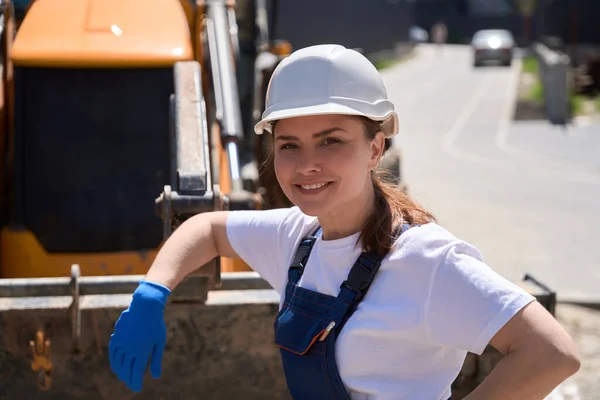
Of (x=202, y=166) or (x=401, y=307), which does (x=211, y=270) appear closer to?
(x=202, y=166)

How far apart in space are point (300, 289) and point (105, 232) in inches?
96.3

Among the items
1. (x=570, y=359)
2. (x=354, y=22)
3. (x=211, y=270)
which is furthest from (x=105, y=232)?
(x=354, y=22)

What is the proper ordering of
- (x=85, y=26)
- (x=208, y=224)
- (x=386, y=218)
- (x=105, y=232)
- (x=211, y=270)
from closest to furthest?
(x=386, y=218) < (x=208, y=224) < (x=211, y=270) < (x=105, y=232) < (x=85, y=26)

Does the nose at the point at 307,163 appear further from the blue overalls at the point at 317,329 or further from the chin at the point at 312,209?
the blue overalls at the point at 317,329

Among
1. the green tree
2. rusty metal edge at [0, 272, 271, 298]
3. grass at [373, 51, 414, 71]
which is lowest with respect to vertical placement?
grass at [373, 51, 414, 71]

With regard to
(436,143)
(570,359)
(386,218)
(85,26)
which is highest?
(85,26)

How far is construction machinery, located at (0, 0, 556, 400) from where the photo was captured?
333 centimetres

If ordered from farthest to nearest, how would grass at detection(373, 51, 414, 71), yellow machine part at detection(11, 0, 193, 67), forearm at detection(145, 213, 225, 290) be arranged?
grass at detection(373, 51, 414, 71), yellow machine part at detection(11, 0, 193, 67), forearm at detection(145, 213, 225, 290)

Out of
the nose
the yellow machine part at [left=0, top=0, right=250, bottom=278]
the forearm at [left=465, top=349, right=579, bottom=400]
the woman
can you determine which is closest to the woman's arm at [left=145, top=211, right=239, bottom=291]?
the woman

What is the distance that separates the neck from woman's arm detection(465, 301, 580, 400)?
521 millimetres

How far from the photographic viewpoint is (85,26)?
4957mm

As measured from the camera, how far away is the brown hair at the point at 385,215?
2279 millimetres

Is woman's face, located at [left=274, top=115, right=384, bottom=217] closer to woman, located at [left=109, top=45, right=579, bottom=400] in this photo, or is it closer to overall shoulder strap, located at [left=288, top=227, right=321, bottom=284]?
woman, located at [left=109, top=45, right=579, bottom=400]

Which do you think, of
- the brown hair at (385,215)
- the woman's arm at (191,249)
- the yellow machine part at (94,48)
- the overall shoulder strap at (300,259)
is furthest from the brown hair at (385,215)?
the yellow machine part at (94,48)
